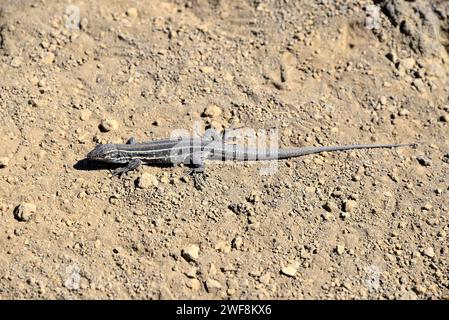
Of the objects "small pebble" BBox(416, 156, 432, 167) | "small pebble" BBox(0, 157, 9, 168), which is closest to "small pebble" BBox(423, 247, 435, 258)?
"small pebble" BBox(416, 156, 432, 167)

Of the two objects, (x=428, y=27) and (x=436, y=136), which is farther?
(x=428, y=27)

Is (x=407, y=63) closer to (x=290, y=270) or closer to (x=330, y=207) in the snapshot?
(x=330, y=207)

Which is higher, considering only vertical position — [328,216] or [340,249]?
[328,216]

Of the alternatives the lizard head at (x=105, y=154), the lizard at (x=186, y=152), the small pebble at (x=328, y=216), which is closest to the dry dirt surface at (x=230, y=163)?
the small pebble at (x=328, y=216)

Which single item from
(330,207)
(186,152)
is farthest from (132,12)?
(330,207)
